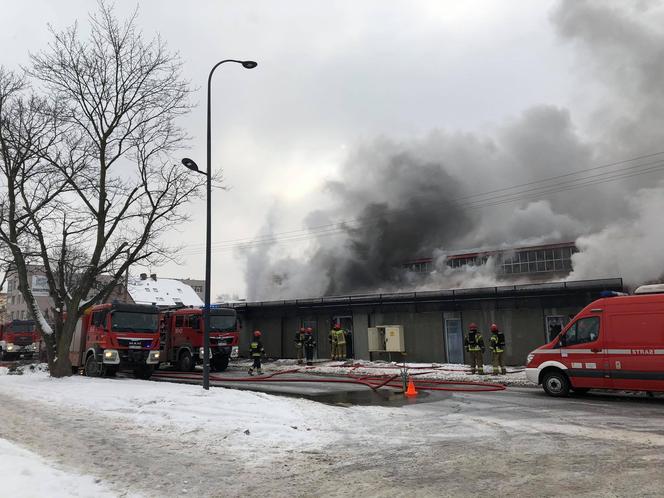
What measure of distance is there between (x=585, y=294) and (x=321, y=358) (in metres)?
12.4

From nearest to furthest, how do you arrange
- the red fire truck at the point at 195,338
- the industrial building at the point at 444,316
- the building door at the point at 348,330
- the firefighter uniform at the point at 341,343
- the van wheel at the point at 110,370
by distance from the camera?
the van wheel at the point at 110,370
the industrial building at the point at 444,316
the red fire truck at the point at 195,338
the firefighter uniform at the point at 341,343
the building door at the point at 348,330

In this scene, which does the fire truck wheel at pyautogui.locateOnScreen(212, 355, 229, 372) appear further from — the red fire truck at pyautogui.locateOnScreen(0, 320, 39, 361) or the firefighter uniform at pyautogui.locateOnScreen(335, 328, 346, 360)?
the red fire truck at pyautogui.locateOnScreen(0, 320, 39, 361)

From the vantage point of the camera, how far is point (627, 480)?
4.83 m

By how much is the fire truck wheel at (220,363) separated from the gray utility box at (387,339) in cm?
623

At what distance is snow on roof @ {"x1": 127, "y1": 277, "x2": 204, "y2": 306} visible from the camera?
54.8 meters

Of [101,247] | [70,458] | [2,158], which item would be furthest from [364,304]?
[70,458]

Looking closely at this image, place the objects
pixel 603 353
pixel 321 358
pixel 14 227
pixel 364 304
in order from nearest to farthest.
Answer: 1. pixel 603 353
2. pixel 14 227
3. pixel 364 304
4. pixel 321 358

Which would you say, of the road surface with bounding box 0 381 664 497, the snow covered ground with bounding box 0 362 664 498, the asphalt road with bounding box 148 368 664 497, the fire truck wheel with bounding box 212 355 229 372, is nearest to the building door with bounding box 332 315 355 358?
the fire truck wheel with bounding box 212 355 229 372

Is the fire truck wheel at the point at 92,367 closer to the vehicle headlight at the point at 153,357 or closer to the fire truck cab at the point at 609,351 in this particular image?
the vehicle headlight at the point at 153,357

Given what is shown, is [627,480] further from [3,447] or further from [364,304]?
[364,304]

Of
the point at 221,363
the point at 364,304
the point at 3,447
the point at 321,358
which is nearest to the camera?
the point at 3,447

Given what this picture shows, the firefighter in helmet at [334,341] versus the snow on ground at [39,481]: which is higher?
the firefighter in helmet at [334,341]

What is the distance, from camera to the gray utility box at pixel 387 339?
816 inches

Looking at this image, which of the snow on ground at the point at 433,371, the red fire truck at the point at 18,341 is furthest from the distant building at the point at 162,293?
the snow on ground at the point at 433,371
